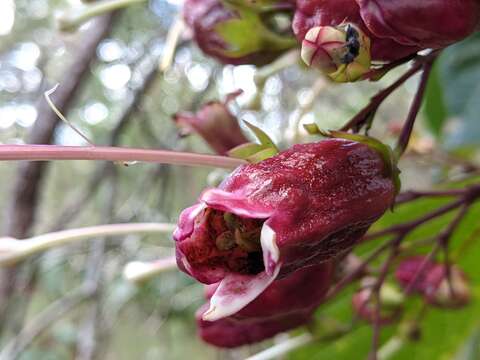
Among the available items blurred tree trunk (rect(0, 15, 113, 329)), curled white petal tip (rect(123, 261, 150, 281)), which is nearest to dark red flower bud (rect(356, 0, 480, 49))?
curled white petal tip (rect(123, 261, 150, 281))

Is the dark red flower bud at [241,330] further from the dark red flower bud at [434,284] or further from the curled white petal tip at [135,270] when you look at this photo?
the dark red flower bud at [434,284]

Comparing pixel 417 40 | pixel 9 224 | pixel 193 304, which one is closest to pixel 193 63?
pixel 193 304

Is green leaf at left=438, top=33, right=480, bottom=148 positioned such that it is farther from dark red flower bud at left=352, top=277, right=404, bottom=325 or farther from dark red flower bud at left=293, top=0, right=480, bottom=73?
dark red flower bud at left=293, top=0, right=480, bottom=73

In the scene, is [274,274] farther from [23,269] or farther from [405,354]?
[23,269]

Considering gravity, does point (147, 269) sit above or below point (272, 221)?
below

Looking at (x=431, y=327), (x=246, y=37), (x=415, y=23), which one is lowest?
(x=431, y=327)

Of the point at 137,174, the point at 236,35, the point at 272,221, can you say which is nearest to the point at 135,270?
the point at 236,35

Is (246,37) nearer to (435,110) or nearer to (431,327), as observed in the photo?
(431,327)
